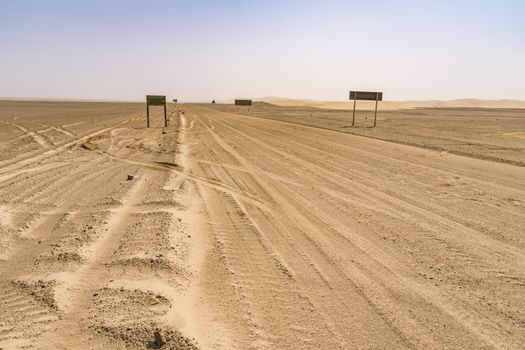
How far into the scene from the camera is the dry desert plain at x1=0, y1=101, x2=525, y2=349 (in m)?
2.93

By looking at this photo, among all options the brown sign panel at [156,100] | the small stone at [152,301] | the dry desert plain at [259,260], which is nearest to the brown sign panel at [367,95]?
the brown sign panel at [156,100]

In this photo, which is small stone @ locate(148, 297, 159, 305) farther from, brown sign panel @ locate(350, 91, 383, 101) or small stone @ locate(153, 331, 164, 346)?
brown sign panel @ locate(350, 91, 383, 101)

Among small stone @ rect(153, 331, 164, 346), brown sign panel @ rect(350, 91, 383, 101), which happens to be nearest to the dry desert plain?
small stone @ rect(153, 331, 164, 346)

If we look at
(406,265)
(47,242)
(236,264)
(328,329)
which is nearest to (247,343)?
(328,329)

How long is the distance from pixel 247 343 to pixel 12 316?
185 cm

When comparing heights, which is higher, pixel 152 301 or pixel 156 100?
pixel 156 100

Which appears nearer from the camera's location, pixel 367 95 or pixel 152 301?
pixel 152 301

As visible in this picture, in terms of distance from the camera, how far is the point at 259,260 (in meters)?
4.16

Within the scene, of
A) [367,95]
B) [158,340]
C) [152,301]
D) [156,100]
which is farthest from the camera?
[367,95]

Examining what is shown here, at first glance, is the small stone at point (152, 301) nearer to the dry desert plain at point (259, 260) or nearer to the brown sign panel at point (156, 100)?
the dry desert plain at point (259, 260)

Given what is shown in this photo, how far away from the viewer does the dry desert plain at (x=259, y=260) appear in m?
2.93

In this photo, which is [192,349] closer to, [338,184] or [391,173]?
[338,184]

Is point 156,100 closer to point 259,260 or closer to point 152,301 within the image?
point 259,260

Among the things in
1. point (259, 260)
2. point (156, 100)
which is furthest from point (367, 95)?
point (259, 260)
